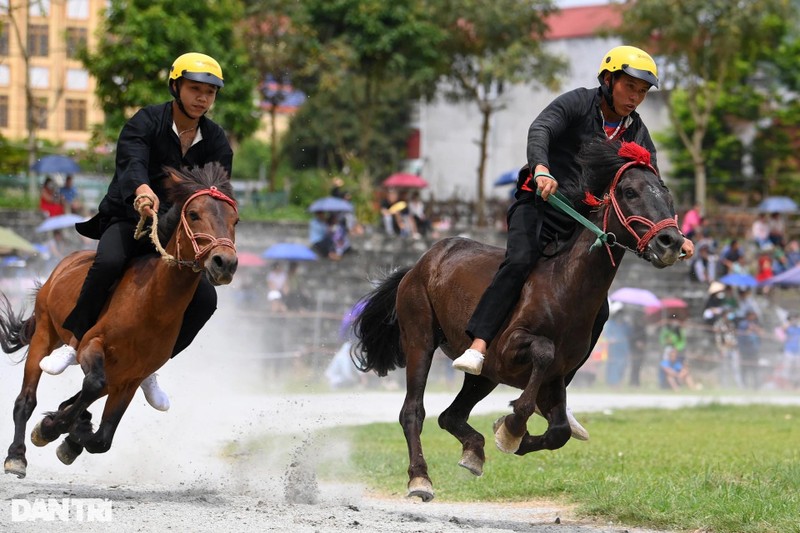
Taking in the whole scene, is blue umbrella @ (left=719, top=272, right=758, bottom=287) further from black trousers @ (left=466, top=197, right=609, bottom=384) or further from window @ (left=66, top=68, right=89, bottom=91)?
window @ (left=66, top=68, right=89, bottom=91)

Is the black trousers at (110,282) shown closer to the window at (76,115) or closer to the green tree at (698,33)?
the window at (76,115)

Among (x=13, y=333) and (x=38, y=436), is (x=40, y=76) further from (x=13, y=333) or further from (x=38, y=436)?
(x=38, y=436)

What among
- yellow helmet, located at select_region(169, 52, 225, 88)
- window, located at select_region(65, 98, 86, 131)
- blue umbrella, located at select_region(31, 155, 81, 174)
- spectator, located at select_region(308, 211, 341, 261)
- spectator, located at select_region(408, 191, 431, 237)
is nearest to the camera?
yellow helmet, located at select_region(169, 52, 225, 88)

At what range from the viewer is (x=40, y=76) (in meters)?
33.2

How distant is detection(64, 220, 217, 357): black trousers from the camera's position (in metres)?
9.09

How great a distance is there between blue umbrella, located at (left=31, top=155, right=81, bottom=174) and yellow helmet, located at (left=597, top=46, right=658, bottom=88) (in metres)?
24.2

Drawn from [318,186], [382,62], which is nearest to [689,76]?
[382,62]

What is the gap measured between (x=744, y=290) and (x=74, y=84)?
19.5 m

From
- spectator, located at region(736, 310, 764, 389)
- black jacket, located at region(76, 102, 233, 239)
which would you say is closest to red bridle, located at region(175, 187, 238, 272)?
black jacket, located at region(76, 102, 233, 239)

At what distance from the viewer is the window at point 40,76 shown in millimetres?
32938

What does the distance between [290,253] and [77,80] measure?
1198 centimetres

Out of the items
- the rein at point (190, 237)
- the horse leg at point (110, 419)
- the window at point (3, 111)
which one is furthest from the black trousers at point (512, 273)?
the window at point (3, 111)

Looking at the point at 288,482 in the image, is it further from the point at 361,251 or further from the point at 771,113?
the point at 771,113

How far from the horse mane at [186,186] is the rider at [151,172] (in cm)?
14
